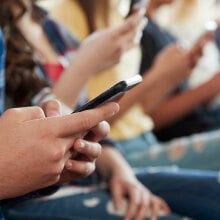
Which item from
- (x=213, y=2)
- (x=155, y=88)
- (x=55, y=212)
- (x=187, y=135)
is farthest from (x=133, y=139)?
(x=213, y=2)

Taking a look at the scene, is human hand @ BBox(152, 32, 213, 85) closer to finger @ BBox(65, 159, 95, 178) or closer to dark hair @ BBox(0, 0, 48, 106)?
dark hair @ BBox(0, 0, 48, 106)

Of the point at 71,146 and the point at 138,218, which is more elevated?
the point at 71,146

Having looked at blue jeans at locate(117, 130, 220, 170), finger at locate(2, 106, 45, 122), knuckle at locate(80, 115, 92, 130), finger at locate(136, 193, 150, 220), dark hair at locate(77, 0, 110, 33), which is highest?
dark hair at locate(77, 0, 110, 33)

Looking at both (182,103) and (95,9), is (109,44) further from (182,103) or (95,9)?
(182,103)

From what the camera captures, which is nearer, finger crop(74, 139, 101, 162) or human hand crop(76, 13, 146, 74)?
finger crop(74, 139, 101, 162)

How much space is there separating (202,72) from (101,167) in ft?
1.68

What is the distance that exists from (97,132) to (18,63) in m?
0.32

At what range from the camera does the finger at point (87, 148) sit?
1.69 ft

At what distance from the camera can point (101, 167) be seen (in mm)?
840

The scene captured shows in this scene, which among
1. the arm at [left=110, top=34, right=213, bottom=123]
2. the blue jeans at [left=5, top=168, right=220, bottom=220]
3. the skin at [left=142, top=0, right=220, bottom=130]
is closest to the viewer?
the blue jeans at [left=5, top=168, right=220, bottom=220]

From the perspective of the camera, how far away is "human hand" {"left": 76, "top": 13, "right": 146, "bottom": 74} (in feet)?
2.46

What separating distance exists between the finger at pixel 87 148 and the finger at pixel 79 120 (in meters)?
0.02

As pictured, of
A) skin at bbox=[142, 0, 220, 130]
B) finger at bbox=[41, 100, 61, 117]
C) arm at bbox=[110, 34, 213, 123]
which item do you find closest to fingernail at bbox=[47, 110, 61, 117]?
finger at bbox=[41, 100, 61, 117]

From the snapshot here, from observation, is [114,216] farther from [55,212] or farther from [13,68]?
[13,68]
